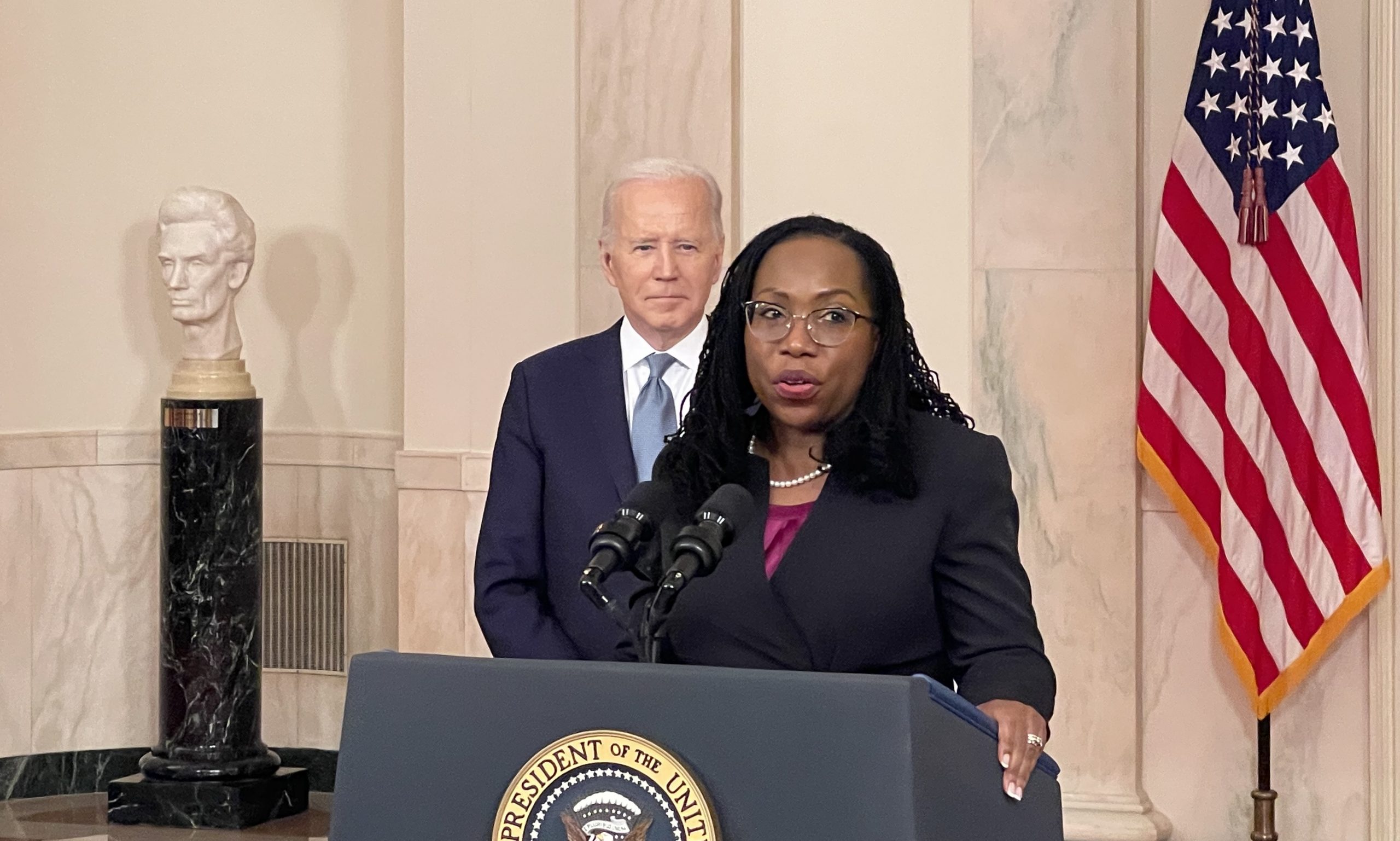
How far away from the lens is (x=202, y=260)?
695 centimetres

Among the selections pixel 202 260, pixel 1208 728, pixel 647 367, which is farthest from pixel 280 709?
pixel 647 367

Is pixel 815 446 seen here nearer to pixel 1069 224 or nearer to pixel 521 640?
pixel 521 640

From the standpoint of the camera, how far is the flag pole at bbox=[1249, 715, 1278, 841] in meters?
5.97

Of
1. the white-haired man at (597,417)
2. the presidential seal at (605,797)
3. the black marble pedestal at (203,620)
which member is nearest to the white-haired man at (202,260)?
the black marble pedestal at (203,620)

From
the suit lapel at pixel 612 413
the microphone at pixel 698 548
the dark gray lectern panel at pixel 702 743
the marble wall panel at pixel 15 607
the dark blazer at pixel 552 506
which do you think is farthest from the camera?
the marble wall panel at pixel 15 607

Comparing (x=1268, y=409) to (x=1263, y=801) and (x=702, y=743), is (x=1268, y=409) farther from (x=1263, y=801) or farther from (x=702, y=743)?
Answer: (x=702, y=743)

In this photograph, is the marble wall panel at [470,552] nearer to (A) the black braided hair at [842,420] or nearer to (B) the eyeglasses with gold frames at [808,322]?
(A) the black braided hair at [842,420]

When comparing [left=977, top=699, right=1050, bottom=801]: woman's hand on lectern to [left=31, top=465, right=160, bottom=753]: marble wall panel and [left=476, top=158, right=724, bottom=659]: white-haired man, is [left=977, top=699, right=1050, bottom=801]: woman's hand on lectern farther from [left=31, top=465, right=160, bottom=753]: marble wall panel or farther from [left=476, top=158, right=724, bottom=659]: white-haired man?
[left=31, top=465, right=160, bottom=753]: marble wall panel

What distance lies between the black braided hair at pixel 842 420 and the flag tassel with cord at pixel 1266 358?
369 cm

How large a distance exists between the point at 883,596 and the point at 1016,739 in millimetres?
302

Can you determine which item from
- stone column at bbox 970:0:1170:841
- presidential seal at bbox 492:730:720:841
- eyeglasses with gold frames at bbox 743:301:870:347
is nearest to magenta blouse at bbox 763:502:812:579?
eyeglasses with gold frames at bbox 743:301:870:347

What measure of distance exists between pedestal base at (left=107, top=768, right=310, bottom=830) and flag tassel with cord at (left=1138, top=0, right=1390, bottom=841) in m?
3.52

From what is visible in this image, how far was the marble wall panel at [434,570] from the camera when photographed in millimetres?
6980

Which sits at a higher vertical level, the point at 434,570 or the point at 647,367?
the point at 647,367
